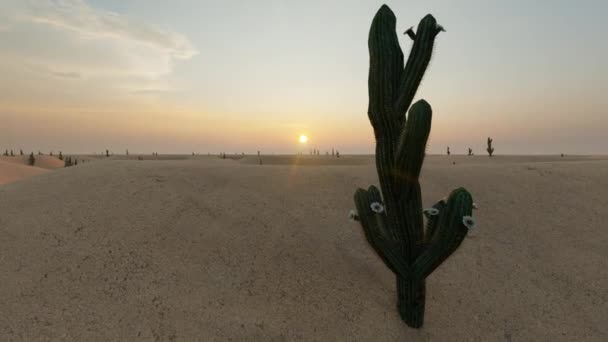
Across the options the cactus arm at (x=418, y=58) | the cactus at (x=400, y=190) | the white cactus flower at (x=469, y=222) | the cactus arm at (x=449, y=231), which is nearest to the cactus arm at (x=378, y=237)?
the cactus at (x=400, y=190)

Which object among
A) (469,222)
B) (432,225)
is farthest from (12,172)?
(469,222)

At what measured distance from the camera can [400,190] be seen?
4.46 metres

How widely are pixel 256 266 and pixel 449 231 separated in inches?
102

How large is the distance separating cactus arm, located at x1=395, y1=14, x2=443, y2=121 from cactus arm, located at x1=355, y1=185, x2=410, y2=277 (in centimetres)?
118

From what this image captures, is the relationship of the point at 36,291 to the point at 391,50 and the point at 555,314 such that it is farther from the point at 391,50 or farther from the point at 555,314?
the point at 555,314

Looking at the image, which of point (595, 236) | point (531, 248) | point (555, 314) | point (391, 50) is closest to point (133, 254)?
point (391, 50)

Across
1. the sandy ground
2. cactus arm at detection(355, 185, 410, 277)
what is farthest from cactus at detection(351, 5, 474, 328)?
the sandy ground

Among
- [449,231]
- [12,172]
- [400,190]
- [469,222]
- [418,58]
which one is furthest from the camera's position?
[12,172]

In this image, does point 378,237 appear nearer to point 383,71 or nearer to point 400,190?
point 400,190

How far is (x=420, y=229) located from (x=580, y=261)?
3533 mm

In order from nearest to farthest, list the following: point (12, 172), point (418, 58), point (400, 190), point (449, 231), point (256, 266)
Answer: point (449, 231), point (418, 58), point (400, 190), point (256, 266), point (12, 172)

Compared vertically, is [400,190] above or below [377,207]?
above

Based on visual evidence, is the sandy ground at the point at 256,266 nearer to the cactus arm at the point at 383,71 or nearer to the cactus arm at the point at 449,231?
the cactus arm at the point at 449,231

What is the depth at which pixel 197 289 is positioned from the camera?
16.1ft
